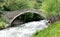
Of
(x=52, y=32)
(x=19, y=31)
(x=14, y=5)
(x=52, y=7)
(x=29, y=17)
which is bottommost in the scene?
(x=29, y=17)

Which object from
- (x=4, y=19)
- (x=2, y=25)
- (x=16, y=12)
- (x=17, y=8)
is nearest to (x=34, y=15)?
(x=17, y=8)

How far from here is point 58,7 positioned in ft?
115

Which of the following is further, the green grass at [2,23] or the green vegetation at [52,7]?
the green vegetation at [52,7]

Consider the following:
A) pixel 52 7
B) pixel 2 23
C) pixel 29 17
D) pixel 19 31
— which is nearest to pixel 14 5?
pixel 29 17

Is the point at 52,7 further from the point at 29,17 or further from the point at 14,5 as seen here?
the point at 29,17

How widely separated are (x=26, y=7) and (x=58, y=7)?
31.9 ft

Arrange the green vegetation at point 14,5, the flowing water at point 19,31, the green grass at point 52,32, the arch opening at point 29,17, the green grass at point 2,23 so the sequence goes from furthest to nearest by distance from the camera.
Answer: the arch opening at point 29,17 < the green vegetation at point 14,5 < the green grass at point 2,23 < the flowing water at point 19,31 < the green grass at point 52,32

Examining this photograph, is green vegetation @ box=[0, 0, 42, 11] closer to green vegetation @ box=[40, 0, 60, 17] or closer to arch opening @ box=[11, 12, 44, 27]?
arch opening @ box=[11, 12, 44, 27]

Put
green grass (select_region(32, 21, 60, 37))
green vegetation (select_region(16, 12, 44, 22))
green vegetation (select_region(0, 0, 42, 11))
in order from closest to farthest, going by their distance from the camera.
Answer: green grass (select_region(32, 21, 60, 37)) → green vegetation (select_region(0, 0, 42, 11)) → green vegetation (select_region(16, 12, 44, 22))

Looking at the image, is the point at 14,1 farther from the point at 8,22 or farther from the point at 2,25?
the point at 2,25

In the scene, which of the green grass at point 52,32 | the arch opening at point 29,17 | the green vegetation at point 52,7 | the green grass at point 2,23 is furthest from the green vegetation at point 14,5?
the green grass at point 52,32

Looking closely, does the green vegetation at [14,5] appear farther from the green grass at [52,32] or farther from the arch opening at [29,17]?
the green grass at [52,32]

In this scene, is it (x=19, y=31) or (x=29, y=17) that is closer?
(x=19, y=31)

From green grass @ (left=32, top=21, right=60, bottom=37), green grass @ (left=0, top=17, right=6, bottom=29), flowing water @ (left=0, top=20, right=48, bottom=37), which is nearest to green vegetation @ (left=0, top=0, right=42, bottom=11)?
green grass @ (left=0, top=17, right=6, bottom=29)
